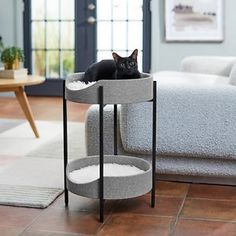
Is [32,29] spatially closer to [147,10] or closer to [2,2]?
→ [2,2]

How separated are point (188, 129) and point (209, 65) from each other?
190 centimetres

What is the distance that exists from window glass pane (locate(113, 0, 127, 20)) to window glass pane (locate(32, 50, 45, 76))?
1.00m

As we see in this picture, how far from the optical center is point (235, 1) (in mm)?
5719

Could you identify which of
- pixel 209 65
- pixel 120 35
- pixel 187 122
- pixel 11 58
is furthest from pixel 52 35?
pixel 187 122

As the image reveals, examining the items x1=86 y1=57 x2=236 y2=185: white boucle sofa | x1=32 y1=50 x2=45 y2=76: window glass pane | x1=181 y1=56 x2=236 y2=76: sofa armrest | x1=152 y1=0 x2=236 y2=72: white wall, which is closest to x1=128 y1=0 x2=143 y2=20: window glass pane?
x1=152 y1=0 x2=236 y2=72: white wall

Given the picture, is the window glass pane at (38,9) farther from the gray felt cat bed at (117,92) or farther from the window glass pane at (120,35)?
the gray felt cat bed at (117,92)

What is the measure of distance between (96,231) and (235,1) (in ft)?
13.4

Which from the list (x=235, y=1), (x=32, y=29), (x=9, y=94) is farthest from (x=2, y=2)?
(x=235, y=1)

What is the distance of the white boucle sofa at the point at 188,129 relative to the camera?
8.87ft

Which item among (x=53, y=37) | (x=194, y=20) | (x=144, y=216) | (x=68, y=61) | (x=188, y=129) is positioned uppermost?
(x=194, y=20)

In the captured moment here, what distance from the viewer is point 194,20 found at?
5848 millimetres

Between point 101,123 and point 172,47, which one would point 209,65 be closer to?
point 172,47

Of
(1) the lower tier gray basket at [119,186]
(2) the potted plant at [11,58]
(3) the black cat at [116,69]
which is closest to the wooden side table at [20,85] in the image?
(2) the potted plant at [11,58]

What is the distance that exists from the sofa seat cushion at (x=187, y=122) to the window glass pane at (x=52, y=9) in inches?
151
